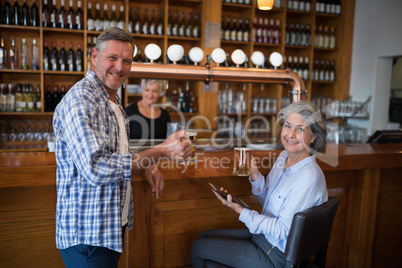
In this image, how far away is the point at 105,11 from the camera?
4.27m

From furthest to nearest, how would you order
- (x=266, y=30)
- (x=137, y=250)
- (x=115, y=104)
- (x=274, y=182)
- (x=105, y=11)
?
1. (x=266, y=30)
2. (x=105, y=11)
3. (x=137, y=250)
4. (x=274, y=182)
5. (x=115, y=104)

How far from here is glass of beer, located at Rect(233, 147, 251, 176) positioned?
177 cm

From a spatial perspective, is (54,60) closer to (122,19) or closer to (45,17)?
(45,17)

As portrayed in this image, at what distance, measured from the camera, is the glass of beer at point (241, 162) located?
1.77 m

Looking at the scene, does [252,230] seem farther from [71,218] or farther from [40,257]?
[40,257]

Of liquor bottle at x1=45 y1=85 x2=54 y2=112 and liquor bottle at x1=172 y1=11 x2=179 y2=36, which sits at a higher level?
liquor bottle at x1=172 y1=11 x2=179 y2=36

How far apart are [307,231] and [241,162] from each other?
1.79 ft

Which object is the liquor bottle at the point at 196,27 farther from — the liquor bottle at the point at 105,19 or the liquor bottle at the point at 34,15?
the liquor bottle at the point at 34,15

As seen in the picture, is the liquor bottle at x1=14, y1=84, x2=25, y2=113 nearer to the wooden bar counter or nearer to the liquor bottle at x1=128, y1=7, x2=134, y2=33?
the liquor bottle at x1=128, y1=7, x2=134, y2=33

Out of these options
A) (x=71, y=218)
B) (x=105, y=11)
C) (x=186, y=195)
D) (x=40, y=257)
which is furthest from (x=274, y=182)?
(x=105, y=11)

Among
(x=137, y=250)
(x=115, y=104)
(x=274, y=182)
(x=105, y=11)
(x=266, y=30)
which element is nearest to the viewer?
(x=115, y=104)

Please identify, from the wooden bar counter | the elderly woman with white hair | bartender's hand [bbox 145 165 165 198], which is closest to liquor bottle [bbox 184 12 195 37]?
the wooden bar counter

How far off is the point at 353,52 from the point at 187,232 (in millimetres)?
4257

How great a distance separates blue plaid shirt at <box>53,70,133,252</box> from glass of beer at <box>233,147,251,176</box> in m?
0.66
